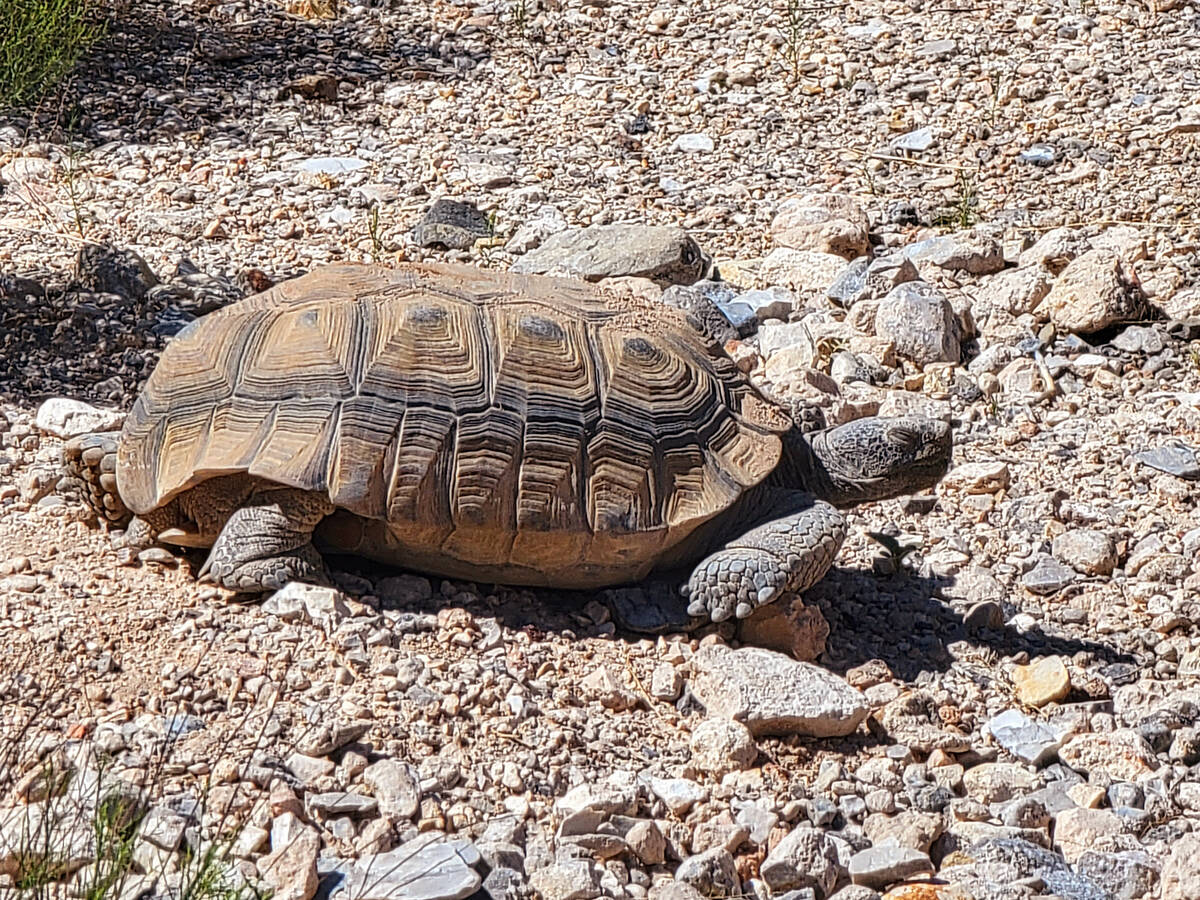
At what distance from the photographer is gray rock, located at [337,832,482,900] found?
130 inches

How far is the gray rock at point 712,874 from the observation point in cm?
360

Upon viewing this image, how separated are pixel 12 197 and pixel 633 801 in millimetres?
5510

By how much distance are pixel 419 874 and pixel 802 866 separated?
0.95 meters

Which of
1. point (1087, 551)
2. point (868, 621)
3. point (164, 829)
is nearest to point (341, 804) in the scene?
point (164, 829)

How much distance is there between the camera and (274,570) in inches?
177

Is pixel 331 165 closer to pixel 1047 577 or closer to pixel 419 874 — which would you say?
pixel 1047 577

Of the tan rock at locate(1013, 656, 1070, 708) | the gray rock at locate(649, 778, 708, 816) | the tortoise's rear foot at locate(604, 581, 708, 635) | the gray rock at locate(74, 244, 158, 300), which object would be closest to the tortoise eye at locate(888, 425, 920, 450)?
the tan rock at locate(1013, 656, 1070, 708)

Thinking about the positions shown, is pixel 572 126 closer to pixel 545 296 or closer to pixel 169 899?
pixel 545 296

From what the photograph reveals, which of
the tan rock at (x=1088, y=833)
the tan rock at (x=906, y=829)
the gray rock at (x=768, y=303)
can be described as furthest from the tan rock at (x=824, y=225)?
the tan rock at (x=906, y=829)

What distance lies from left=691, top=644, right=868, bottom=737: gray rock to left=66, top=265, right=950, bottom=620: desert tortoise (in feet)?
1.04

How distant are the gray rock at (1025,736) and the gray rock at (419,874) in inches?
63.3

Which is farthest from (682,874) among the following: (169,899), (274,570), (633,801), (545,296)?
(545,296)

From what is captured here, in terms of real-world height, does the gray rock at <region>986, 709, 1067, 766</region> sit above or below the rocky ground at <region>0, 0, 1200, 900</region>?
below

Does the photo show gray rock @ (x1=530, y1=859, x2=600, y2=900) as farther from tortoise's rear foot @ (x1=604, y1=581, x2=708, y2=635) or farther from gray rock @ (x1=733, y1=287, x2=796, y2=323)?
gray rock @ (x1=733, y1=287, x2=796, y2=323)
